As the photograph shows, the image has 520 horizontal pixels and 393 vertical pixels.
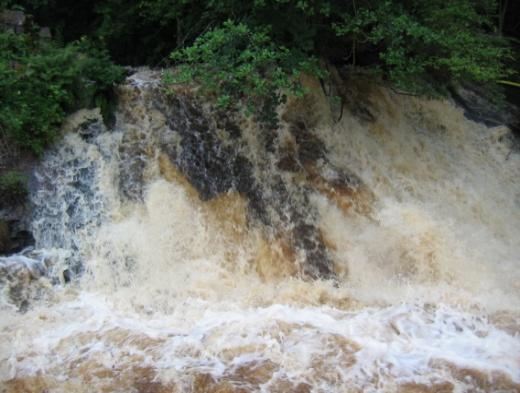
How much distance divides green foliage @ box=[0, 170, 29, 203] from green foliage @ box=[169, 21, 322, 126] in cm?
174

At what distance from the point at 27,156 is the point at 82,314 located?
6.15 feet

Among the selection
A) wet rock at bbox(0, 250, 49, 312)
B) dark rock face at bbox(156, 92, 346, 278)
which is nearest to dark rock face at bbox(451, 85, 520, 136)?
dark rock face at bbox(156, 92, 346, 278)

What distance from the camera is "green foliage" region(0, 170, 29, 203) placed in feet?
18.2

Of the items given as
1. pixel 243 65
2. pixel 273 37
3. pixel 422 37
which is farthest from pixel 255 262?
pixel 422 37

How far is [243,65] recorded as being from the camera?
18.9 ft

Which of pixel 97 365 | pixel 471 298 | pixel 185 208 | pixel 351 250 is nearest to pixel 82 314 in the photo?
pixel 97 365

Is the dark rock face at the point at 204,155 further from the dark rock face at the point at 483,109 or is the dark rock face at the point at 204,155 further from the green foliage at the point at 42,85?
the dark rock face at the point at 483,109

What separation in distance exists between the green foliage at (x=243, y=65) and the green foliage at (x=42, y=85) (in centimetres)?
85

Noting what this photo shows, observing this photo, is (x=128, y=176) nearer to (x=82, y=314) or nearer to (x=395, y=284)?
(x=82, y=314)

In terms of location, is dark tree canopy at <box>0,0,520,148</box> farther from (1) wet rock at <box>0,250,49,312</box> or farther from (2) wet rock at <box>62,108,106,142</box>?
(1) wet rock at <box>0,250,49,312</box>

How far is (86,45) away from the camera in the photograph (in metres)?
6.88

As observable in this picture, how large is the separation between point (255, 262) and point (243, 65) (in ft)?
6.28

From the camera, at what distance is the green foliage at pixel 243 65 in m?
5.73

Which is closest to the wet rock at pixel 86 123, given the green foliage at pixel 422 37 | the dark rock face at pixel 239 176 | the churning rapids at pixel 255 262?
the churning rapids at pixel 255 262
